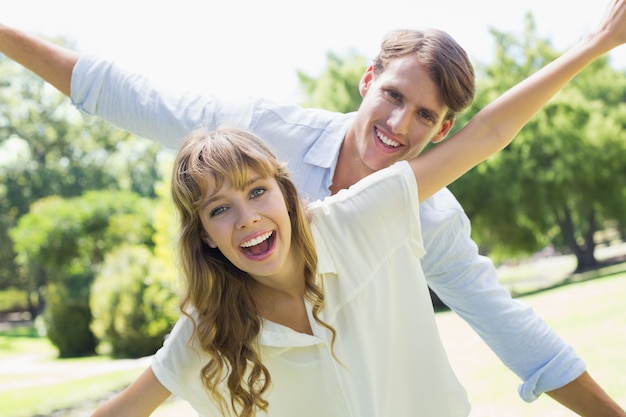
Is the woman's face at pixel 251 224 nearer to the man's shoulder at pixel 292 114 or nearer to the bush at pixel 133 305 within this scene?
the man's shoulder at pixel 292 114

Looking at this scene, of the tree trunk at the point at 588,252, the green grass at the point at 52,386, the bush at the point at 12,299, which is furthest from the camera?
the bush at the point at 12,299

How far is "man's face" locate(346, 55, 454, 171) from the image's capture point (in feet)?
9.55

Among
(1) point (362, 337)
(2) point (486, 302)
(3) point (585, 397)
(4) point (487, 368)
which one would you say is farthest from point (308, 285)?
(4) point (487, 368)

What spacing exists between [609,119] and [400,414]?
76.3 ft

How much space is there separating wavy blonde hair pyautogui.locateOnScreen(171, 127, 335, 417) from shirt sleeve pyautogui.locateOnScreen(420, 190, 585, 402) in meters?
0.74

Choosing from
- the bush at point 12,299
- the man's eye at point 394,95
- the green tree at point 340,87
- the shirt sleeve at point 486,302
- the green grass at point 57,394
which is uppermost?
the man's eye at point 394,95

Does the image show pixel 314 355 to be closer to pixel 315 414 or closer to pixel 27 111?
pixel 315 414

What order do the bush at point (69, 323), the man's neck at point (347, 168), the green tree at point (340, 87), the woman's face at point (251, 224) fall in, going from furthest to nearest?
the green tree at point (340, 87) < the bush at point (69, 323) < the man's neck at point (347, 168) < the woman's face at point (251, 224)

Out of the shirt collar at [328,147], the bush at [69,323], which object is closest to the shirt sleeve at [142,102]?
the shirt collar at [328,147]

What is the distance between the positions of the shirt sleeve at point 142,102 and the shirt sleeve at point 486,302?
886 millimetres

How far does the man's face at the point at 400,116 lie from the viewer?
2.91 meters

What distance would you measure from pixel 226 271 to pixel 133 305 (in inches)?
594

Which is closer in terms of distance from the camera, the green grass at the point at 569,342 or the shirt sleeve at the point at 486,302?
the shirt sleeve at the point at 486,302

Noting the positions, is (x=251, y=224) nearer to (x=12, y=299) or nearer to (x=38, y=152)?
(x=38, y=152)
